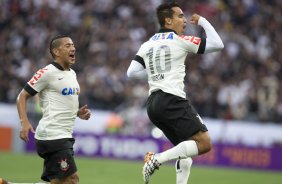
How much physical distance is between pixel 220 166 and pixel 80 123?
4.29 meters

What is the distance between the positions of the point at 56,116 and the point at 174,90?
147 cm

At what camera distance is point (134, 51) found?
2239 cm

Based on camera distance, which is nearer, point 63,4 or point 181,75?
point 181,75

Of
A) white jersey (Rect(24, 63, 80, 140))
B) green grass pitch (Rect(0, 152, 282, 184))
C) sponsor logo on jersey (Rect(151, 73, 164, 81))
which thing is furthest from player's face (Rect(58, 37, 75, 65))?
green grass pitch (Rect(0, 152, 282, 184))

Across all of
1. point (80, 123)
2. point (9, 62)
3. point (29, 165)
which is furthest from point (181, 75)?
point (9, 62)

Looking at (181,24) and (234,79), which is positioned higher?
(181,24)

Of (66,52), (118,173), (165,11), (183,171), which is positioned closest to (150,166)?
(183,171)

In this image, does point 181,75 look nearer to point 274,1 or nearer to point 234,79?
point 234,79

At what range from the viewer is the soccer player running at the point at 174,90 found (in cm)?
870

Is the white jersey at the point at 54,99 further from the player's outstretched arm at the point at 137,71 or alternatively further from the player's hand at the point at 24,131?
the player's outstretched arm at the point at 137,71

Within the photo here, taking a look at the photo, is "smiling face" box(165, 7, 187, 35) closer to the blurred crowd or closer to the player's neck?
the player's neck

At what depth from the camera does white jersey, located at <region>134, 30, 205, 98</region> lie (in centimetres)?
880

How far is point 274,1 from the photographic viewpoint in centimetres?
2470

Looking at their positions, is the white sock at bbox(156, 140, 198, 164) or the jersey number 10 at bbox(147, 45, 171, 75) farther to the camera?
the jersey number 10 at bbox(147, 45, 171, 75)
